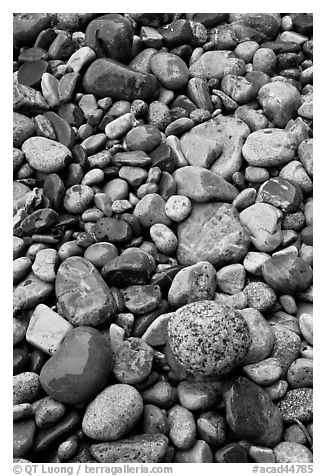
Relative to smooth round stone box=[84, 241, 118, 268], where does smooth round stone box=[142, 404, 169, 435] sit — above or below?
below

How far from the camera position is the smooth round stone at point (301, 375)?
8.53ft

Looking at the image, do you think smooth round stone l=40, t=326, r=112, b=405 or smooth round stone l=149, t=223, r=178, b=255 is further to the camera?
smooth round stone l=149, t=223, r=178, b=255

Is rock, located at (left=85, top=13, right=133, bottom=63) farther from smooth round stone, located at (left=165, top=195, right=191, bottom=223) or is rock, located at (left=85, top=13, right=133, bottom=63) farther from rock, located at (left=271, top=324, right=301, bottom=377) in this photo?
rock, located at (left=271, top=324, right=301, bottom=377)

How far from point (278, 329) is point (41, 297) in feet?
4.09

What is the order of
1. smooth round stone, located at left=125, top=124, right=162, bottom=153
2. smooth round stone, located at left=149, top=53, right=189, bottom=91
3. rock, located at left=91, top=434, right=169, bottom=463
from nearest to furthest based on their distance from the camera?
rock, located at left=91, top=434, right=169, bottom=463 → smooth round stone, located at left=125, top=124, right=162, bottom=153 → smooth round stone, located at left=149, top=53, right=189, bottom=91

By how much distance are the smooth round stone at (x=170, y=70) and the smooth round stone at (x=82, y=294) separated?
150cm

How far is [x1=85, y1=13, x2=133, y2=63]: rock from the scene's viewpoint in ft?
12.2

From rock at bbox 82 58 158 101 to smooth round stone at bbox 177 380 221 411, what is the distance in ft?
6.54

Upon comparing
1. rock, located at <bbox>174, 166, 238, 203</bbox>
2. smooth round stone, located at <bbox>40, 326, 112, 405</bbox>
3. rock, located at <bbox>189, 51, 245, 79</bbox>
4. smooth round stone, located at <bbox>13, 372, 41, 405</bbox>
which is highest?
rock, located at <bbox>189, 51, 245, 79</bbox>

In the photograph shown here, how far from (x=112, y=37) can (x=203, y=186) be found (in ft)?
4.44

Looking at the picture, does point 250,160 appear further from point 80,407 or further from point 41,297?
point 80,407

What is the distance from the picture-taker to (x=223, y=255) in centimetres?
300

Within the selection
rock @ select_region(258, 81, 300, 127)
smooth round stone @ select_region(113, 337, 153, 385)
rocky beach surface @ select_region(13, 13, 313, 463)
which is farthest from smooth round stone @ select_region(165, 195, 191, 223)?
rock @ select_region(258, 81, 300, 127)

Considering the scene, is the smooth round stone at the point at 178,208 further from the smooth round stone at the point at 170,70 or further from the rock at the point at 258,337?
the smooth round stone at the point at 170,70
